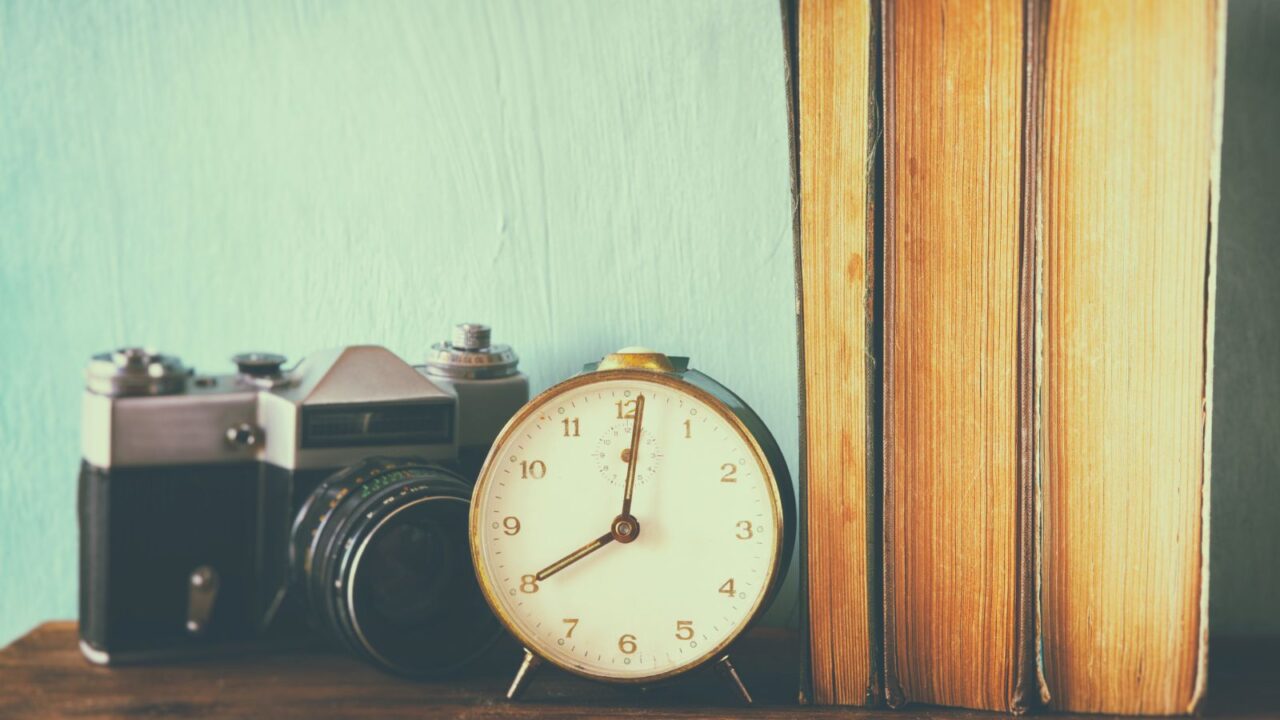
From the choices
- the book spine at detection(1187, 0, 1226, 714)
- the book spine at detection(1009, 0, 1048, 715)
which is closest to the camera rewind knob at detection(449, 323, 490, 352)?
the book spine at detection(1009, 0, 1048, 715)

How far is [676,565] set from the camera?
77 centimetres

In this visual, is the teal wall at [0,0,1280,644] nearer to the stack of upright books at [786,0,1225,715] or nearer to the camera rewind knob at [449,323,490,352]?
the camera rewind knob at [449,323,490,352]

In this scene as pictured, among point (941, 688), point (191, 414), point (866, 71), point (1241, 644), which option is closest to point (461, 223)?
point (191, 414)

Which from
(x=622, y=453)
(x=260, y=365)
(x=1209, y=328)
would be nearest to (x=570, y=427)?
(x=622, y=453)

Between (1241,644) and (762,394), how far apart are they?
41 cm

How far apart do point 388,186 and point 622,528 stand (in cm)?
37

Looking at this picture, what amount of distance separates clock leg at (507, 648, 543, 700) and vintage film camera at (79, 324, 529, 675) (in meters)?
0.05

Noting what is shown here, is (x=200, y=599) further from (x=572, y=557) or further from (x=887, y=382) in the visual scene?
(x=887, y=382)

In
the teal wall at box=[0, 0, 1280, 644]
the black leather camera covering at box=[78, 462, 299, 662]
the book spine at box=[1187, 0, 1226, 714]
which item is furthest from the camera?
the teal wall at box=[0, 0, 1280, 644]

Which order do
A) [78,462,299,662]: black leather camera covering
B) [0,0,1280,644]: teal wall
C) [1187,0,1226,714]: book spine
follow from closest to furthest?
[1187,0,1226,714]: book spine, [78,462,299,662]: black leather camera covering, [0,0,1280,644]: teal wall

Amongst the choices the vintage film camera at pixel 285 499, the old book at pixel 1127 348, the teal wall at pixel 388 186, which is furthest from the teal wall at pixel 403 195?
the old book at pixel 1127 348

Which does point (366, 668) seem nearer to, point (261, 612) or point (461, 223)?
point (261, 612)

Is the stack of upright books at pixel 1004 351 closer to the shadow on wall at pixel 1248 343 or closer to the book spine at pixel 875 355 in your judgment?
the book spine at pixel 875 355

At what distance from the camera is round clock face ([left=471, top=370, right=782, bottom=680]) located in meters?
0.76
